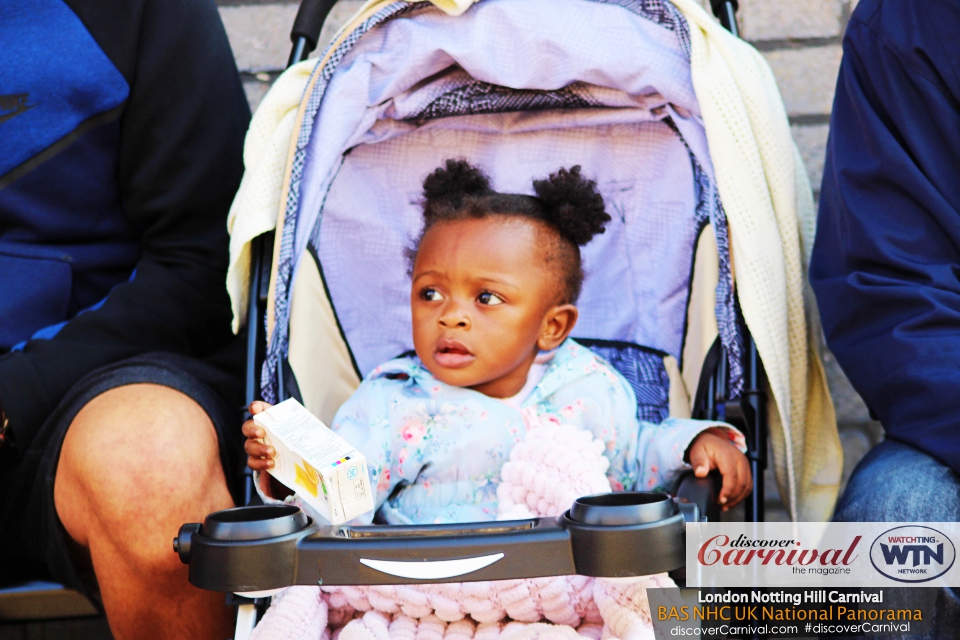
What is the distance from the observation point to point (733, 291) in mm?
1661

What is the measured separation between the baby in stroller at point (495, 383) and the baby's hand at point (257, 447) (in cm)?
11

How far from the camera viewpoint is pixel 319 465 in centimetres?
122

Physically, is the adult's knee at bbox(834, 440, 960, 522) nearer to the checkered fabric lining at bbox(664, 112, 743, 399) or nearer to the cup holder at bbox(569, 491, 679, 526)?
the checkered fabric lining at bbox(664, 112, 743, 399)

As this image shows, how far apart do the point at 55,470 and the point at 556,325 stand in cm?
89

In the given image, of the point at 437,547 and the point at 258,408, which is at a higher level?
the point at 258,408

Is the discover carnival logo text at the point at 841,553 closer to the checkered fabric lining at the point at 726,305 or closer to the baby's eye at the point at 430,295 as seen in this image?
the checkered fabric lining at the point at 726,305

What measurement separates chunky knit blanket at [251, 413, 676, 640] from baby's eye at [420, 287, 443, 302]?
578 mm

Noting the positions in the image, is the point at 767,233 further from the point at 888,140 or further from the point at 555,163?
the point at 555,163

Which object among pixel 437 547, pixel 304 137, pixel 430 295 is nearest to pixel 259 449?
pixel 437 547

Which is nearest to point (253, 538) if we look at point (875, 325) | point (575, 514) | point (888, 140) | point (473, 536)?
point (473, 536)

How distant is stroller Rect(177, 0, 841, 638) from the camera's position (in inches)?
65.9

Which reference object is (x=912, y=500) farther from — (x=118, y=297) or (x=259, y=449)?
(x=118, y=297)

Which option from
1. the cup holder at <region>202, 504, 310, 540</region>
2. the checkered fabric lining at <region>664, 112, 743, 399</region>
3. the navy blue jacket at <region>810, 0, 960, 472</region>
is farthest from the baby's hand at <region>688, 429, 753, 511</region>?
the cup holder at <region>202, 504, 310, 540</region>

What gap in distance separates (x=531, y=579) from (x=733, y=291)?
2.20 feet
